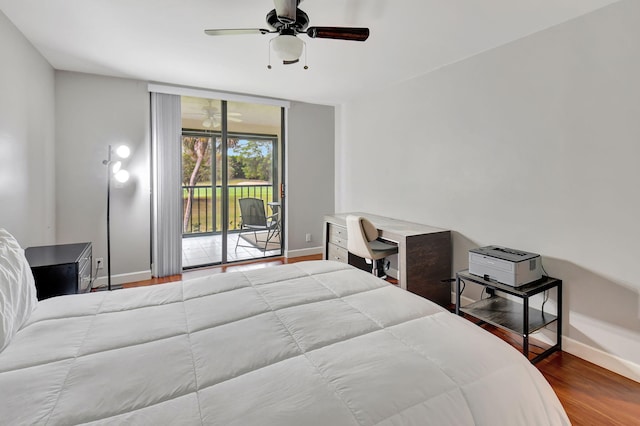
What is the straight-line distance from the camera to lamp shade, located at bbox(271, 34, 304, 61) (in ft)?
6.77

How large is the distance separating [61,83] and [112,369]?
380 cm

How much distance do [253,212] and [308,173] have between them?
1.07 m

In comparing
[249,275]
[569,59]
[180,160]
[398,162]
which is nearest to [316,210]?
[398,162]

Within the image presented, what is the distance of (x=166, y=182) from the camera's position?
13.4ft

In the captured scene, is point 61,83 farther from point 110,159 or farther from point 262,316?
point 262,316

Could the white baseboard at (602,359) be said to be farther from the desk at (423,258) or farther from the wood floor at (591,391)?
the desk at (423,258)

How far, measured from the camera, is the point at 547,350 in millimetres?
2447

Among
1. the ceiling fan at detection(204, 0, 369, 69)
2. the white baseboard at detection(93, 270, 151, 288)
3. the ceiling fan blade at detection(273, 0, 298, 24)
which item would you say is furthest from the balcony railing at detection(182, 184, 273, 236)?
the ceiling fan blade at detection(273, 0, 298, 24)

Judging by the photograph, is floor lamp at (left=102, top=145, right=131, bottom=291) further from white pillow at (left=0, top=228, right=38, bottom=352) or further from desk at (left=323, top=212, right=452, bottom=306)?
desk at (left=323, top=212, right=452, bottom=306)

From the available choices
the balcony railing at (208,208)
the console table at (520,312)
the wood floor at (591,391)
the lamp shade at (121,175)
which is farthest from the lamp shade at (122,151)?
the wood floor at (591,391)

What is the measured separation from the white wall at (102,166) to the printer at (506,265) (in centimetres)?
376

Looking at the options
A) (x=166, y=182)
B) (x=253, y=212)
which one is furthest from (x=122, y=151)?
(x=253, y=212)

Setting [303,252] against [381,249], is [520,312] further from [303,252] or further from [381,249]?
[303,252]

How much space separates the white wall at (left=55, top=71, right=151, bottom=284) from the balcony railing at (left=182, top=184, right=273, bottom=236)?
25.2 inches
